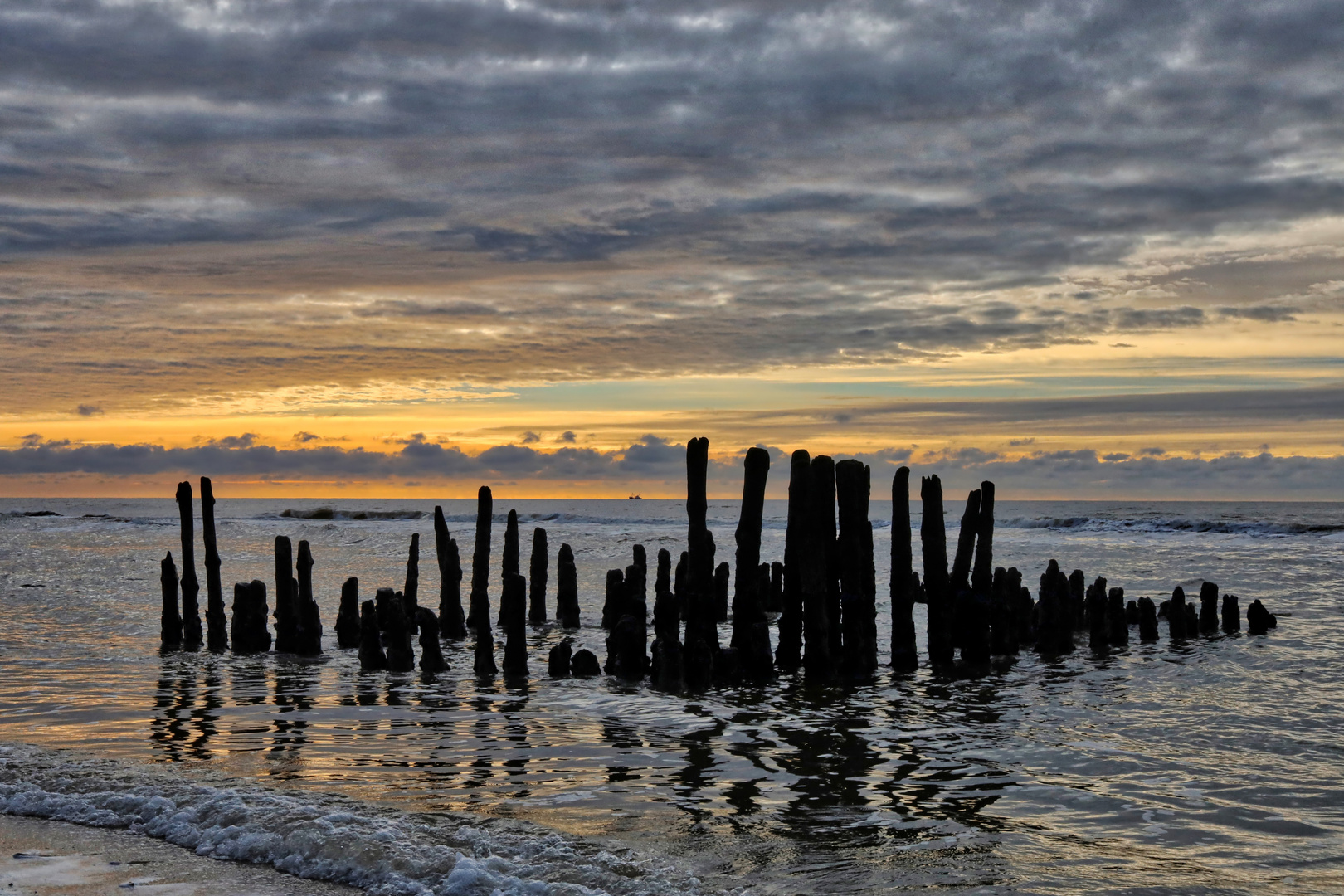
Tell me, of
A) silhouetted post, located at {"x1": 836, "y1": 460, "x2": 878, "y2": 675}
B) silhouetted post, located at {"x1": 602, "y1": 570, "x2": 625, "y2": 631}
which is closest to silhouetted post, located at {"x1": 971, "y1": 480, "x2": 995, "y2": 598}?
silhouetted post, located at {"x1": 836, "y1": 460, "x2": 878, "y2": 675}

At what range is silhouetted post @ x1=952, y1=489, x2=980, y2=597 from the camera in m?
15.6

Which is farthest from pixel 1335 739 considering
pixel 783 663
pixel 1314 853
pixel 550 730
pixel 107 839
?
pixel 107 839

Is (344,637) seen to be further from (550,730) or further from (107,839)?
(107,839)

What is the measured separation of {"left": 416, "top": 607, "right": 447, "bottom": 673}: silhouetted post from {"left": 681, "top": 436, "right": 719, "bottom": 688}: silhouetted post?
138 inches

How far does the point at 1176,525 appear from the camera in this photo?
63188 mm

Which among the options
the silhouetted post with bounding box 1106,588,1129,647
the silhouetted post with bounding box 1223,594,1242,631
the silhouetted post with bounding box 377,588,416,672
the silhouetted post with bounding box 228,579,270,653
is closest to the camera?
the silhouetted post with bounding box 377,588,416,672

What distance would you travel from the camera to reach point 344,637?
17.5m

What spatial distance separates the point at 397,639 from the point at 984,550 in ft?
28.2

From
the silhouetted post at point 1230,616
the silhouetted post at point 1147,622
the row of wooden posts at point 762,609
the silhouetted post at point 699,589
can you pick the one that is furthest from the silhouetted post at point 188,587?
the silhouetted post at point 1230,616

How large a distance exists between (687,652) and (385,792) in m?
5.41

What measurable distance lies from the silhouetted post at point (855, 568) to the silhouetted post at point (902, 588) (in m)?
0.50

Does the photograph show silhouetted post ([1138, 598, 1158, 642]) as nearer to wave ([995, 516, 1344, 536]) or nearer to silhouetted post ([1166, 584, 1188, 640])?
silhouetted post ([1166, 584, 1188, 640])

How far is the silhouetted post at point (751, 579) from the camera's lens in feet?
43.4

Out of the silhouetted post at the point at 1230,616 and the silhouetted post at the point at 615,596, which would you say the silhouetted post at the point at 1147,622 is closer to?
the silhouetted post at the point at 1230,616
